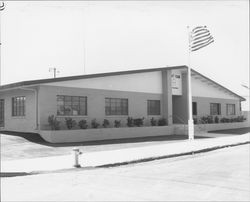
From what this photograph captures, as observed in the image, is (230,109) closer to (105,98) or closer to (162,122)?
(162,122)

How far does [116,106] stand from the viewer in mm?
26984

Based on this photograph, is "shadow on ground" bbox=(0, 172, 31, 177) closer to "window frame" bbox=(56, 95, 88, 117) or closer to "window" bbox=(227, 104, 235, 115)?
"window frame" bbox=(56, 95, 88, 117)

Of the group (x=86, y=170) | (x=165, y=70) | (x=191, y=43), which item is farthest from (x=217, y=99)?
(x=86, y=170)

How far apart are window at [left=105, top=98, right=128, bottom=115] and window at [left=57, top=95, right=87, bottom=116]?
2186 millimetres

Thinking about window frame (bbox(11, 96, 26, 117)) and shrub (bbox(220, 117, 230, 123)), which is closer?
window frame (bbox(11, 96, 26, 117))

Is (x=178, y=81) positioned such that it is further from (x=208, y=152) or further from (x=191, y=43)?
(x=208, y=152)

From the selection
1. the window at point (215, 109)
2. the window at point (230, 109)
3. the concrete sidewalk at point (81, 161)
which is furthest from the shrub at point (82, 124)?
the window at point (230, 109)

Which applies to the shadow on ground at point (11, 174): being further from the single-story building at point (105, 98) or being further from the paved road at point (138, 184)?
the single-story building at point (105, 98)

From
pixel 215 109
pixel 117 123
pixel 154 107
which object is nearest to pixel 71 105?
pixel 117 123

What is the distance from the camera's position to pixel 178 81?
3312 cm

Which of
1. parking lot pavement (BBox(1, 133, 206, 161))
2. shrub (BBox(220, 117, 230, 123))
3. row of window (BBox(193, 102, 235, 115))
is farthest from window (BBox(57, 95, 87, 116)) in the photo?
shrub (BBox(220, 117, 230, 123))

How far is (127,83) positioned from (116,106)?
2029 mm

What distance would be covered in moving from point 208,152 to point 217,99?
68.1 ft

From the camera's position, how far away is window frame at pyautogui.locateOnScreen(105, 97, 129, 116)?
26.4m
